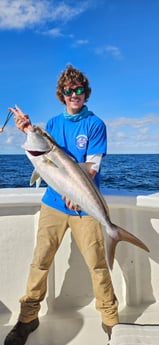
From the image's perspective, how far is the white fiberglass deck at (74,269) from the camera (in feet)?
9.47

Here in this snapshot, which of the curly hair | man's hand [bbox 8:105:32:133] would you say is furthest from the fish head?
the curly hair

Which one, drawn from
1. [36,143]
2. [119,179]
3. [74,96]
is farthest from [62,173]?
[119,179]

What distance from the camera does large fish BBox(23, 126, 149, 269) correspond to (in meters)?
1.97

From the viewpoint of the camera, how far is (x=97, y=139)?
7.77 feet

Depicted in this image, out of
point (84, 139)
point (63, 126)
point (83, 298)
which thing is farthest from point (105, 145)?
point (83, 298)

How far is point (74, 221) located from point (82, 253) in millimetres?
238

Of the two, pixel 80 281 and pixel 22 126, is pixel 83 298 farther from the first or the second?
pixel 22 126

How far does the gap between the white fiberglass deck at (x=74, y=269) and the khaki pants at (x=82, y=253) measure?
1.16 feet

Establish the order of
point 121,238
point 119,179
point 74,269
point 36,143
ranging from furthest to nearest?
point 119,179 → point 74,269 → point 121,238 → point 36,143

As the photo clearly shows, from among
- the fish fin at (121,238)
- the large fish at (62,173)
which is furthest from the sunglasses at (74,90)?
the fish fin at (121,238)

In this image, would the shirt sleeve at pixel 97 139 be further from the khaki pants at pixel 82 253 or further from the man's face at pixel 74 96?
the khaki pants at pixel 82 253

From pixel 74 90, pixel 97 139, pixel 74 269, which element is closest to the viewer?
pixel 97 139

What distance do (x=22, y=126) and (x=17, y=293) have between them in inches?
59.9

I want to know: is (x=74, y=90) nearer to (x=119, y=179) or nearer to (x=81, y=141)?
(x=81, y=141)
